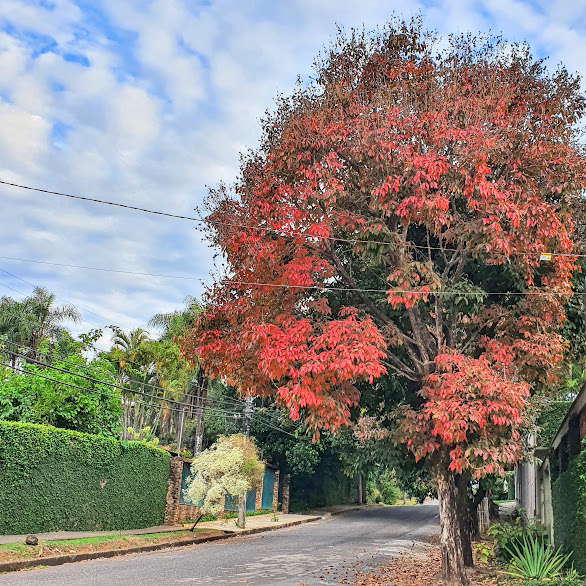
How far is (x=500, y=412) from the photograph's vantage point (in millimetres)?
10273

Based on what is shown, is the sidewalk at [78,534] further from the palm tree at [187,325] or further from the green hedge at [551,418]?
the green hedge at [551,418]

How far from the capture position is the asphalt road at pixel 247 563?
37.6ft

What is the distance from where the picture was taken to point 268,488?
1358 inches

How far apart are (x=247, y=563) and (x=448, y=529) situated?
17.3ft

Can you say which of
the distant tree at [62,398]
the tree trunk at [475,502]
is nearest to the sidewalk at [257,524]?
the distant tree at [62,398]

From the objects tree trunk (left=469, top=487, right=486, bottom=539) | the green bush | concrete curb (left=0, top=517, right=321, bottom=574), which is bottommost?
concrete curb (left=0, top=517, right=321, bottom=574)

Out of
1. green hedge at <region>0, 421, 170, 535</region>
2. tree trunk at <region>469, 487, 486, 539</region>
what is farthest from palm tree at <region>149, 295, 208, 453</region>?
tree trunk at <region>469, 487, 486, 539</region>

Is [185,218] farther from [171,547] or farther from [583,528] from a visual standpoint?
[171,547]

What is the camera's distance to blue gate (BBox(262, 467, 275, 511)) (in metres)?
34.0

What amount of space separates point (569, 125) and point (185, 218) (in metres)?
7.91

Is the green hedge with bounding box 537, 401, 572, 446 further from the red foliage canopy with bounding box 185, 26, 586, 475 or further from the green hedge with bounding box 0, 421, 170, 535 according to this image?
the green hedge with bounding box 0, 421, 170, 535

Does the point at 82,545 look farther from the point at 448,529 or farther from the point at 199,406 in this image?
the point at 199,406

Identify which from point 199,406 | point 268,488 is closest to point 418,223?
point 199,406

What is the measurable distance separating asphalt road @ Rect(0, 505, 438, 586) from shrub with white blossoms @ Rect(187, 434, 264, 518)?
1.43 m
